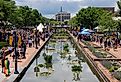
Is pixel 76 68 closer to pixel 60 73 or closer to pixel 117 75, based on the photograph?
pixel 60 73

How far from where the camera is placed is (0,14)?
1822 inches

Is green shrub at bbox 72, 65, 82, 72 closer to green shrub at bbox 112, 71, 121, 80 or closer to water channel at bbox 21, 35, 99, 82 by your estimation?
water channel at bbox 21, 35, 99, 82

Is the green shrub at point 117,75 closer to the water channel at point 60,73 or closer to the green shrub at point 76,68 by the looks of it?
the water channel at point 60,73

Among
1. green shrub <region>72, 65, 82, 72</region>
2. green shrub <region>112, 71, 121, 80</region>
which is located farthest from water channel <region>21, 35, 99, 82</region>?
green shrub <region>112, 71, 121, 80</region>

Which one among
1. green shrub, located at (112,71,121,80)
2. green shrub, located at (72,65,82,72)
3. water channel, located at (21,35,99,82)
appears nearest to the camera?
green shrub, located at (112,71,121,80)

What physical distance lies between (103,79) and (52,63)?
10621 mm

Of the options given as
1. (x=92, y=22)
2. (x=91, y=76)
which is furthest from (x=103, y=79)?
(x=92, y=22)

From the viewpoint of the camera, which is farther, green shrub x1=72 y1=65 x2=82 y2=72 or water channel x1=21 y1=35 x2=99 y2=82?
green shrub x1=72 y1=65 x2=82 y2=72

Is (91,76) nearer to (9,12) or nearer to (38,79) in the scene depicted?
(38,79)

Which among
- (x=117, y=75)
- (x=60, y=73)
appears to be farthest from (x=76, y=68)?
(x=117, y=75)

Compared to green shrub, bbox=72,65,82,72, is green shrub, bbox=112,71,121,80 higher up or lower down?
higher up

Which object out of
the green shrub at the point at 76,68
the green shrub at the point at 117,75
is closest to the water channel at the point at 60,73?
the green shrub at the point at 76,68

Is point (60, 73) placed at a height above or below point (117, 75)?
below

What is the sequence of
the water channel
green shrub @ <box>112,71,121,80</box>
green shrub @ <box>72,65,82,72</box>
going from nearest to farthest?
green shrub @ <box>112,71,121,80</box>, the water channel, green shrub @ <box>72,65,82,72</box>
